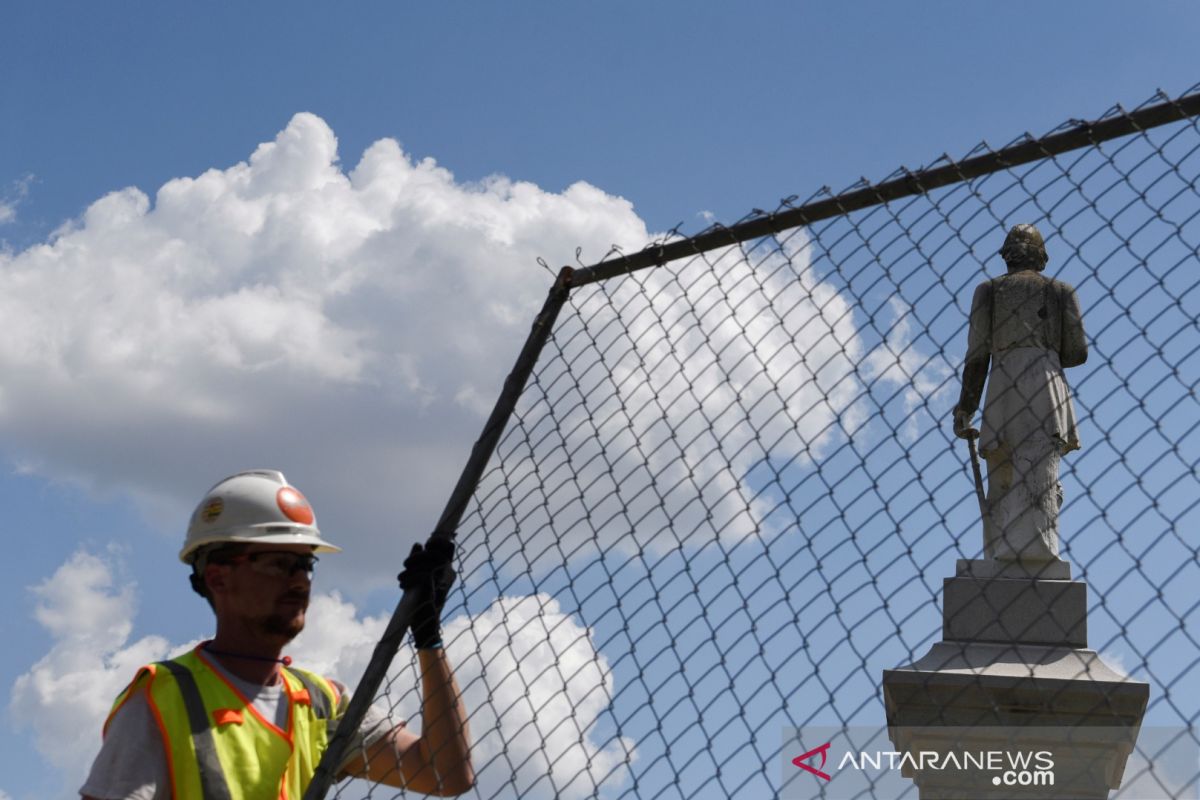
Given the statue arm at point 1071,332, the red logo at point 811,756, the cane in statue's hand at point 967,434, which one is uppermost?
the statue arm at point 1071,332

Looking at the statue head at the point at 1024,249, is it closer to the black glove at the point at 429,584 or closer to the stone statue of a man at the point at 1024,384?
the stone statue of a man at the point at 1024,384

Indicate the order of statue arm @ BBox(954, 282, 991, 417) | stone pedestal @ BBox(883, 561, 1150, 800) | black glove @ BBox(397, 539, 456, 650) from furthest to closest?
statue arm @ BBox(954, 282, 991, 417)
stone pedestal @ BBox(883, 561, 1150, 800)
black glove @ BBox(397, 539, 456, 650)

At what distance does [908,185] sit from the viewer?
2.78m

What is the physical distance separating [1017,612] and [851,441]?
363 cm

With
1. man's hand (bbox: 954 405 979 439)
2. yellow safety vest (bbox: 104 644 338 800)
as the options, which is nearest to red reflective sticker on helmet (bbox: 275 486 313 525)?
yellow safety vest (bbox: 104 644 338 800)

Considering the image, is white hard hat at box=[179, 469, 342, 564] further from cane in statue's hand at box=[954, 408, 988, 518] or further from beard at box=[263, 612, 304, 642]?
cane in statue's hand at box=[954, 408, 988, 518]

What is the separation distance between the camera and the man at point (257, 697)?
243cm

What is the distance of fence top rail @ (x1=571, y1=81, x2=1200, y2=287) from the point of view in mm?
2521

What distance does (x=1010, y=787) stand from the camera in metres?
4.53

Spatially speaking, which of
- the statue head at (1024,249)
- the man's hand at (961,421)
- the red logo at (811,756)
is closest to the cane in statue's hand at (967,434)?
the man's hand at (961,421)

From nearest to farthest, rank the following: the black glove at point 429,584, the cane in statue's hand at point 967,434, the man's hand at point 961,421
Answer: the black glove at point 429,584
the cane in statue's hand at point 967,434
the man's hand at point 961,421

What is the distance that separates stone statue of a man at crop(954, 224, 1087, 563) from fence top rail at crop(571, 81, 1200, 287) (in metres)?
3.32

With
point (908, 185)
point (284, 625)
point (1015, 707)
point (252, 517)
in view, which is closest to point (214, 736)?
point (284, 625)

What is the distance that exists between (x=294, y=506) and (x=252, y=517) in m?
0.09
